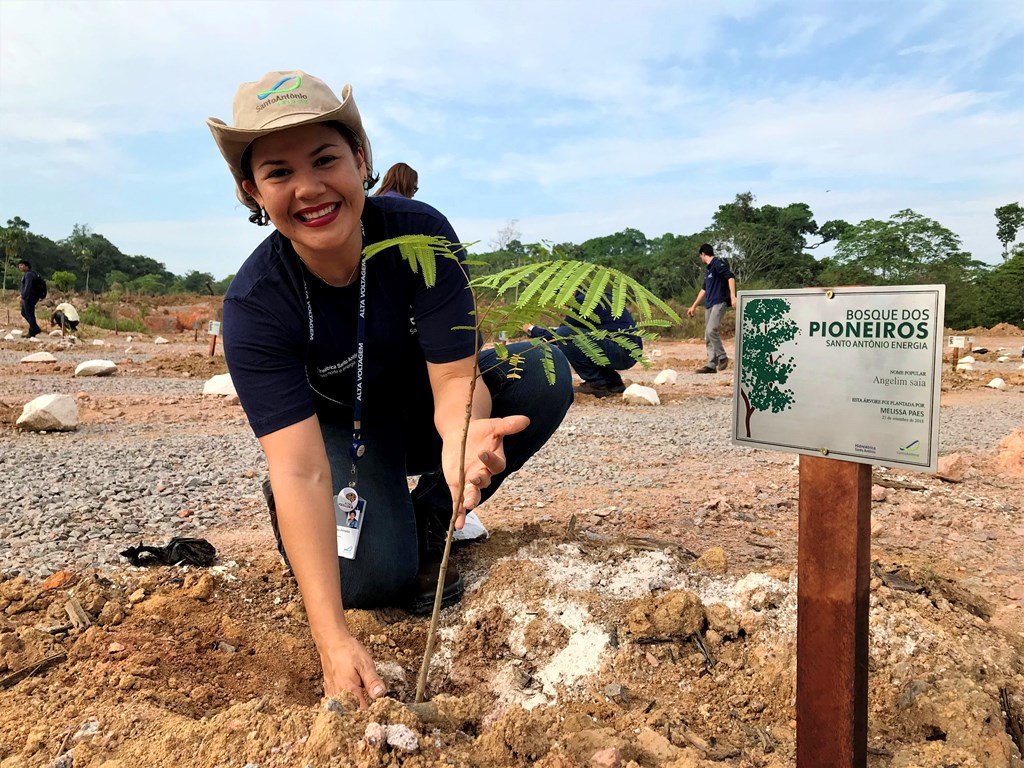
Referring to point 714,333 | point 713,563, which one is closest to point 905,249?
point 714,333

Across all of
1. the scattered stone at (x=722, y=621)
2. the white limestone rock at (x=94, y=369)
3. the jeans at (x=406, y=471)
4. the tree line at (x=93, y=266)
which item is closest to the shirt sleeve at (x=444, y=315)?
the jeans at (x=406, y=471)

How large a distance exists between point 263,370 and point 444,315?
0.51m

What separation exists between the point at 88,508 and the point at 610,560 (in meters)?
2.47

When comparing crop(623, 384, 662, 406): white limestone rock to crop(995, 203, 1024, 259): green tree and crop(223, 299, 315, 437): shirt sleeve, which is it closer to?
crop(223, 299, 315, 437): shirt sleeve

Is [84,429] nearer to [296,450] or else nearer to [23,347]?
[296,450]

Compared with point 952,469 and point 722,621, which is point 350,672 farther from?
point 952,469

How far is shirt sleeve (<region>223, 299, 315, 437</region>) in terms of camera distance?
6.04 ft

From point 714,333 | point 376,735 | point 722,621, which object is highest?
point 714,333

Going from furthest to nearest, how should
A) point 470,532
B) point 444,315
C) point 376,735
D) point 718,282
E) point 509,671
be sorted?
point 718,282 < point 470,532 < point 444,315 < point 509,671 < point 376,735

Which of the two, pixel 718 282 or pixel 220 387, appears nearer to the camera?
pixel 220 387

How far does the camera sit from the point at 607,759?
136 centimetres

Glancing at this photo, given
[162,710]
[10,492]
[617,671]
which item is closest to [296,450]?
[162,710]

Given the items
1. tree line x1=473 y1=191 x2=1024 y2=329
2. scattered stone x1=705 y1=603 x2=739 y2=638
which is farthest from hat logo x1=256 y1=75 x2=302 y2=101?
tree line x1=473 y1=191 x2=1024 y2=329

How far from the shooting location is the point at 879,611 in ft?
6.18
